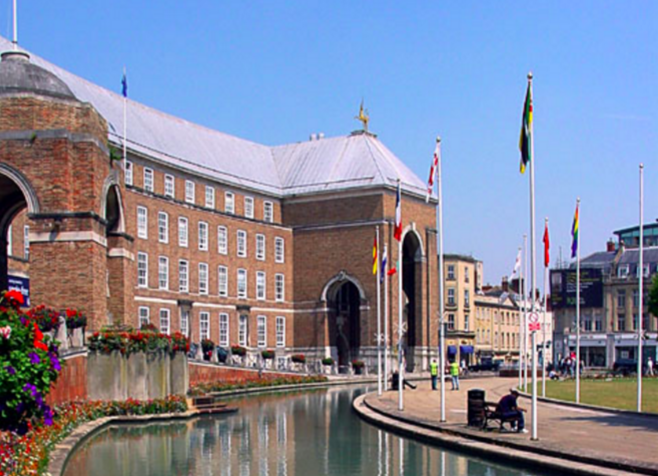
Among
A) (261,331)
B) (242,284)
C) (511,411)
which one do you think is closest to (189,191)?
(242,284)

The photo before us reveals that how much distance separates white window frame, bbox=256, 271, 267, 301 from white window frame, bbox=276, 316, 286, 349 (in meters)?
2.49

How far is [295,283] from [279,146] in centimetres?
1534

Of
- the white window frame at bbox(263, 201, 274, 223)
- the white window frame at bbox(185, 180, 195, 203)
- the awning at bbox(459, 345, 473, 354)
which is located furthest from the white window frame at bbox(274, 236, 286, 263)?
the awning at bbox(459, 345, 473, 354)

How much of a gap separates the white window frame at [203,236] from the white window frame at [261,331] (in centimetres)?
859

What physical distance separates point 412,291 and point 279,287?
11102 millimetres

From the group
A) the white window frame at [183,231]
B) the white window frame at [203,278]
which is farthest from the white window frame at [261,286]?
the white window frame at [183,231]

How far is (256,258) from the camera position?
7819cm

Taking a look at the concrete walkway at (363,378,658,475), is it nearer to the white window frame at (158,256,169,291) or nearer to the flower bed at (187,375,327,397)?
the flower bed at (187,375,327,397)

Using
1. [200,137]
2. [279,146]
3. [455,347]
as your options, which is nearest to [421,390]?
[200,137]

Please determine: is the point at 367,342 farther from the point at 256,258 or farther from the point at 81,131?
the point at 81,131

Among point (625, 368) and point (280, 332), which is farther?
point (280, 332)

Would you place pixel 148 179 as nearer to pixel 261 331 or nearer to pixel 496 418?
pixel 261 331

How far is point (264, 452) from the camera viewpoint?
23.8 meters

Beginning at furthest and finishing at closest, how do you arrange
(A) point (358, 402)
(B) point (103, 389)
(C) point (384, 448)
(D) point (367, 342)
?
(D) point (367, 342)
(A) point (358, 402)
(B) point (103, 389)
(C) point (384, 448)
